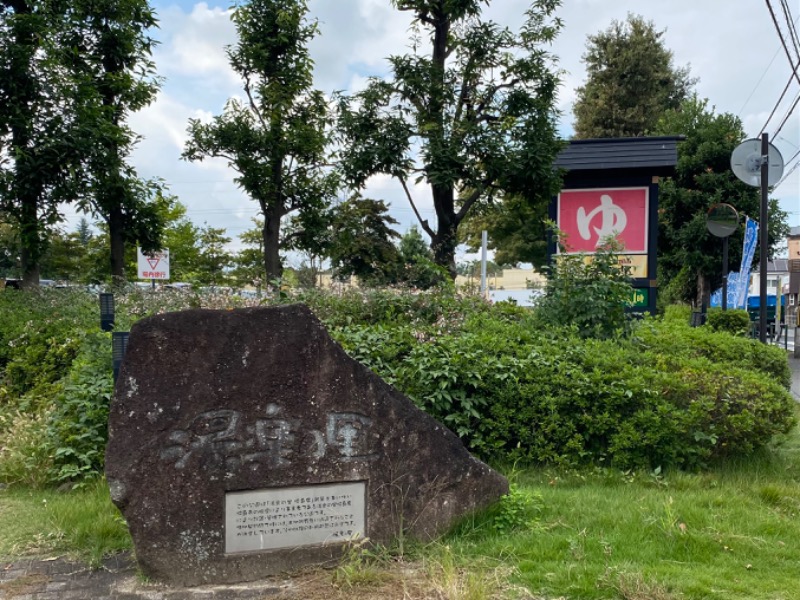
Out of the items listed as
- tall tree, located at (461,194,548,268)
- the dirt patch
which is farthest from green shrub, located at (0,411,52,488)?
tall tree, located at (461,194,548,268)

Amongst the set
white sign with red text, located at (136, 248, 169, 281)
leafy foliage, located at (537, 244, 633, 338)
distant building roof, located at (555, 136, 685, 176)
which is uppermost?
distant building roof, located at (555, 136, 685, 176)

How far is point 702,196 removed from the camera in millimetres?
22578

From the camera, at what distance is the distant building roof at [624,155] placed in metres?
11.0

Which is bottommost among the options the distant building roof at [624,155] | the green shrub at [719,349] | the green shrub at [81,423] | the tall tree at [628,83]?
the green shrub at [81,423]

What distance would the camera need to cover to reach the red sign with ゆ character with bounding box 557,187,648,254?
11.2 metres

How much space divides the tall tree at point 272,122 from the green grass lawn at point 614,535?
9412mm

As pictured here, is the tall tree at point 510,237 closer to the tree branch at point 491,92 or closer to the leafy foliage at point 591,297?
the tree branch at point 491,92

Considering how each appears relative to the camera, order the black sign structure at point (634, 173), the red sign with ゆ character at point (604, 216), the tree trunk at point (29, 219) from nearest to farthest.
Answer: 1. the tree trunk at point (29, 219)
2. the black sign structure at point (634, 173)
3. the red sign with ゆ character at point (604, 216)

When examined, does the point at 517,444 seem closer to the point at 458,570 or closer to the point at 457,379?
the point at 457,379

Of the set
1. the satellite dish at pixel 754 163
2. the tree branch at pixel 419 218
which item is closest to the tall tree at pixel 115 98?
the tree branch at pixel 419 218

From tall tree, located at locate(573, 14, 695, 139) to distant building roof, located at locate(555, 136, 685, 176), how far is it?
2133cm

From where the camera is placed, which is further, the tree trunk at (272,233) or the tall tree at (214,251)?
the tall tree at (214,251)

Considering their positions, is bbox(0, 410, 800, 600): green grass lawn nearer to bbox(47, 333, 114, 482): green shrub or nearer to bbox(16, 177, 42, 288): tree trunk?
bbox(47, 333, 114, 482): green shrub

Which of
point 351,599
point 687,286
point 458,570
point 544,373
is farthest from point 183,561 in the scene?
point 687,286
